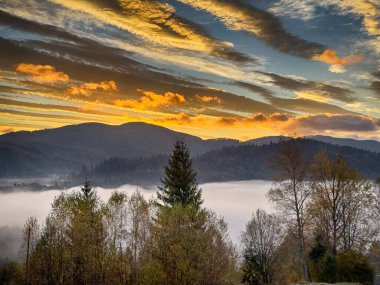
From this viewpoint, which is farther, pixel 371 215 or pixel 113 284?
pixel 113 284

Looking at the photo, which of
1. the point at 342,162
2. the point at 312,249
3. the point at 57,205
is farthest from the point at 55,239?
the point at 342,162

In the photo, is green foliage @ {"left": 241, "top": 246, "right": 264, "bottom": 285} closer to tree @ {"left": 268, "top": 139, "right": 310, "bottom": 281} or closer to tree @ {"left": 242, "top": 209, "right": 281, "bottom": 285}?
tree @ {"left": 242, "top": 209, "right": 281, "bottom": 285}

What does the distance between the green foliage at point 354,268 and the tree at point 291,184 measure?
14.4 ft

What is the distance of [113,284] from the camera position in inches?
2060

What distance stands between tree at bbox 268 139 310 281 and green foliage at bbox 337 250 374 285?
4.39 m

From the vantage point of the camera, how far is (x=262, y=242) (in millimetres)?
70500

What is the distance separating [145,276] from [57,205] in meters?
18.8

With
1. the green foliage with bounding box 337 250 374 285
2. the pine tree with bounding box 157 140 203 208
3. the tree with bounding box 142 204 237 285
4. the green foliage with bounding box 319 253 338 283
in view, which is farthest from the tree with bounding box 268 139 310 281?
the pine tree with bounding box 157 140 203 208

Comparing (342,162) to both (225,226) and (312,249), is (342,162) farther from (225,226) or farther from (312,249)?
(225,226)

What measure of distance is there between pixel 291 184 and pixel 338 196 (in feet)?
22.9

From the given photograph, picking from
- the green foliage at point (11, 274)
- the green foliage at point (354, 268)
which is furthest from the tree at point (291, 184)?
the green foliage at point (11, 274)

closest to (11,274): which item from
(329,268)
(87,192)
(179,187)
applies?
(87,192)

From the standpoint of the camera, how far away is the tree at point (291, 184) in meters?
35.2

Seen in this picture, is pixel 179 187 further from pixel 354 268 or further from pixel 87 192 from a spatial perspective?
pixel 354 268
